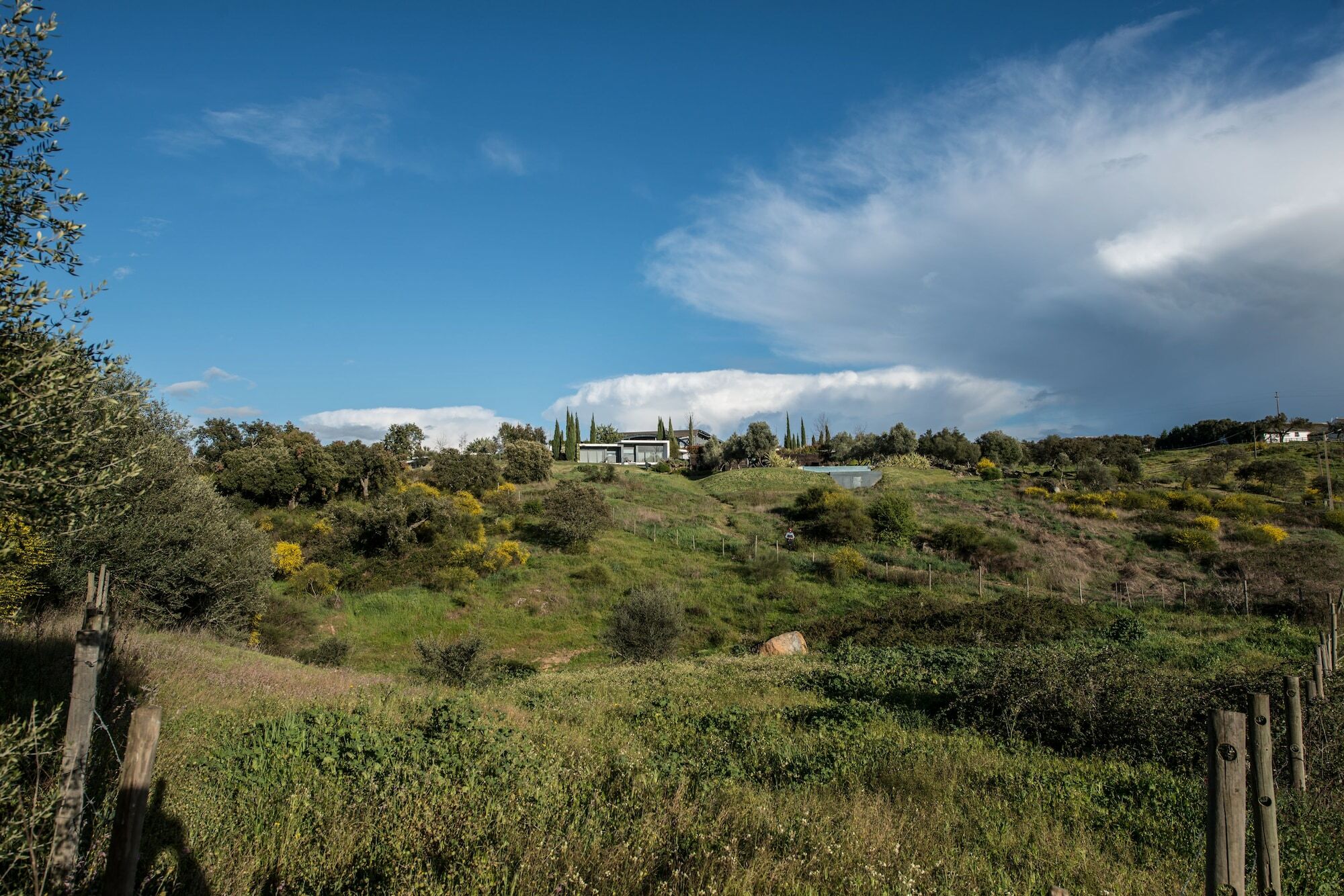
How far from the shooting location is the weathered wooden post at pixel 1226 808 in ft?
13.9

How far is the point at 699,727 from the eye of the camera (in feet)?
37.2

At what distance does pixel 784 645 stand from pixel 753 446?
64.2 meters

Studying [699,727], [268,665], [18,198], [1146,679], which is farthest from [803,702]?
[18,198]

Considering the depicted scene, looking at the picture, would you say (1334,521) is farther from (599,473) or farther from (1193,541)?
(599,473)

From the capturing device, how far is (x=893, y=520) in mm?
46188

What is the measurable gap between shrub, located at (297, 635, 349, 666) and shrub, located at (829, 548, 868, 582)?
24.6 metres

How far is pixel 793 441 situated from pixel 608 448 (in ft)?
118

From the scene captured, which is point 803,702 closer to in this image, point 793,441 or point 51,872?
point 51,872

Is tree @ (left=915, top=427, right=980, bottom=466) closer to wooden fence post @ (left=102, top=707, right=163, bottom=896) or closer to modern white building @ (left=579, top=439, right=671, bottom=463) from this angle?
modern white building @ (left=579, top=439, right=671, bottom=463)

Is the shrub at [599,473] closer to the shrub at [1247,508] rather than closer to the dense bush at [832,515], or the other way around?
the dense bush at [832,515]

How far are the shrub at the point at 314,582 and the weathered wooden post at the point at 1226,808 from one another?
118ft

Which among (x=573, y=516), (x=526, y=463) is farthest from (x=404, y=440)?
(x=573, y=516)

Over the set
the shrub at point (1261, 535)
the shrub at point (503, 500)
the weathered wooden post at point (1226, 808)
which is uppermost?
the shrub at point (503, 500)

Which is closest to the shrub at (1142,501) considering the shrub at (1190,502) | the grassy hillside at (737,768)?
the shrub at (1190,502)
